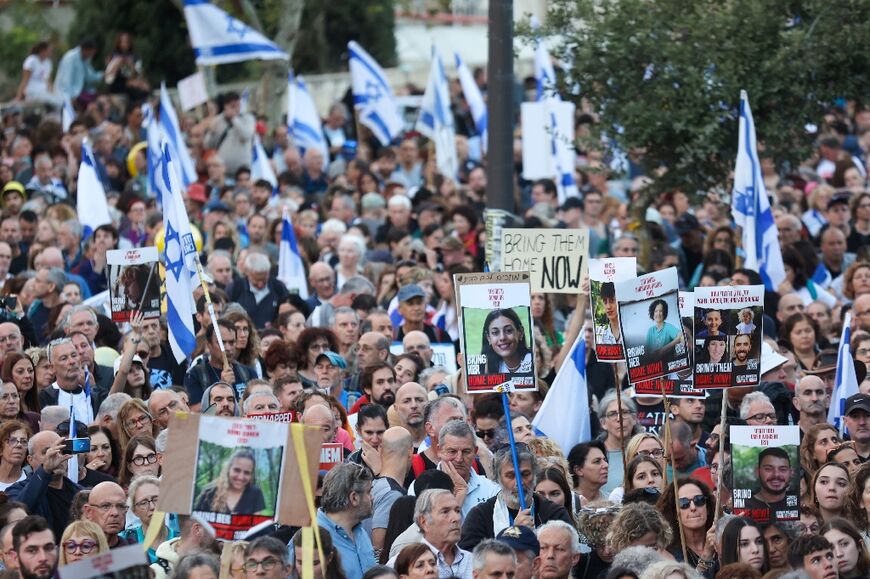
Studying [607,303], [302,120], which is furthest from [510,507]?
[302,120]

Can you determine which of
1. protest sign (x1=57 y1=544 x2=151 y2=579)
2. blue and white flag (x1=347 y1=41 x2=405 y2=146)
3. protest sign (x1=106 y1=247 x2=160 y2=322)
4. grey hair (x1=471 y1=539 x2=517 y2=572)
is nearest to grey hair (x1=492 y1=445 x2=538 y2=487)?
grey hair (x1=471 y1=539 x2=517 y2=572)

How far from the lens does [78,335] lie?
13781 mm

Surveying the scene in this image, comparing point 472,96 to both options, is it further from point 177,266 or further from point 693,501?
point 693,501

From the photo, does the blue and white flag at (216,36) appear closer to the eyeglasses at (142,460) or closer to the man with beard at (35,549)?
the eyeglasses at (142,460)

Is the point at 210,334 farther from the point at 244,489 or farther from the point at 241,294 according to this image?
the point at 244,489

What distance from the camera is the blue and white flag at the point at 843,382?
43.6 feet

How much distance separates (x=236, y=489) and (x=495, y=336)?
2.96 meters

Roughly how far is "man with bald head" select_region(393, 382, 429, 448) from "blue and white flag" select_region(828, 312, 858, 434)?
292 cm

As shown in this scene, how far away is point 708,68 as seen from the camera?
56.5ft

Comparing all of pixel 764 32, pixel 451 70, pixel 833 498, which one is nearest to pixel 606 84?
pixel 764 32

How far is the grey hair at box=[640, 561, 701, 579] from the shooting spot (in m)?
9.07

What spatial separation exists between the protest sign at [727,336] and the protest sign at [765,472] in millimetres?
740

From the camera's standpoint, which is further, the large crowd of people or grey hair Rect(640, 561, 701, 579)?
the large crowd of people

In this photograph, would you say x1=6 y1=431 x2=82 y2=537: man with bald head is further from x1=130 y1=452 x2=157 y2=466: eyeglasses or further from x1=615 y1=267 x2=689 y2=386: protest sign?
x1=615 y1=267 x2=689 y2=386: protest sign
